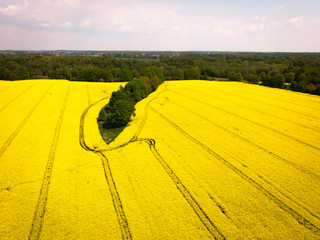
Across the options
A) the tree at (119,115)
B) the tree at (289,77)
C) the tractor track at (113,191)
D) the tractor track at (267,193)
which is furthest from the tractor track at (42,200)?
the tree at (289,77)

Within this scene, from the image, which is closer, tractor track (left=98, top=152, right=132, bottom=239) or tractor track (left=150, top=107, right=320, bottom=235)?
tractor track (left=98, top=152, right=132, bottom=239)

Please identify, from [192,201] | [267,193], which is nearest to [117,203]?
[192,201]

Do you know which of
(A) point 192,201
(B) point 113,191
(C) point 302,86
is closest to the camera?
(A) point 192,201

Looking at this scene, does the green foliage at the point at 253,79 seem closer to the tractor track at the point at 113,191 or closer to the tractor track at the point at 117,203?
the tractor track at the point at 113,191

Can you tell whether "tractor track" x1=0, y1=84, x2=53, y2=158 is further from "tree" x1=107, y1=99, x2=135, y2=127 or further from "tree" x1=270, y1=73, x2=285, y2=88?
"tree" x1=270, y1=73, x2=285, y2=88

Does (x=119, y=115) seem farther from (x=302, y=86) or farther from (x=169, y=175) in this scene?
(x=302, y=86)

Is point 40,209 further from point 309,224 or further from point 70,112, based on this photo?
point 70,112

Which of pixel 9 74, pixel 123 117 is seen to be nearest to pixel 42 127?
pixel 123 117

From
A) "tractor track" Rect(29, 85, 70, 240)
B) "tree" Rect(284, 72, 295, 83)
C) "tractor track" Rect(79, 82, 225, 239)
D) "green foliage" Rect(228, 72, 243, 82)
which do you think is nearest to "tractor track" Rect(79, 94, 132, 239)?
"tractor track" Rect(79, 82, 225, 239)
